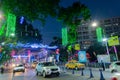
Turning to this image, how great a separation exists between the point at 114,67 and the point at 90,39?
121546mm

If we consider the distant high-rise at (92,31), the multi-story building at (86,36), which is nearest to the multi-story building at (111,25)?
the distant high-rise at (92,31)

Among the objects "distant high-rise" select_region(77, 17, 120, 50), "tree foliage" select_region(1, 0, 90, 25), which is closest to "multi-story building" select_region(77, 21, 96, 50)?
"distant high-rise" select_region(77, 17, 120, 50)

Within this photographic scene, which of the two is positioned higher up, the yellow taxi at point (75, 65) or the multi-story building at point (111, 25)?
the multi-story building at point (111, 25)

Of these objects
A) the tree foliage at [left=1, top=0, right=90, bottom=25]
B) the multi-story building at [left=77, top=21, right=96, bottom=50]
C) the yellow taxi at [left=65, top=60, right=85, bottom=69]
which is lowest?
the yellow taxi at [left=65, top=60, right=85, bottom=69]

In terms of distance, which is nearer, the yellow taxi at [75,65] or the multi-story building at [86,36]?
the yellow taxi at [75,65]

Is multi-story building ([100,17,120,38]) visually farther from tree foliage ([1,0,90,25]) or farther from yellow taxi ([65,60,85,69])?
tree foliage ([1,0,90,25])

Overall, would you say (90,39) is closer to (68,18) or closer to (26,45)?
(26,45)

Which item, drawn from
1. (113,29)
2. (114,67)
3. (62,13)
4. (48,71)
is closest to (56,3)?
(62,13)

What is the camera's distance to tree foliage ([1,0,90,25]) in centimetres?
800

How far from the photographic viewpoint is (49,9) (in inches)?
320

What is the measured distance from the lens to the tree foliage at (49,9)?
800cm

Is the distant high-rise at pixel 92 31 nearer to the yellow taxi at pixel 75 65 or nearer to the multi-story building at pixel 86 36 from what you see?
the multi-story building at pixel 86 36

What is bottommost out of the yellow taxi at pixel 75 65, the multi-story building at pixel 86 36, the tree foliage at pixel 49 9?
the yellow taxi at pixel 75 65

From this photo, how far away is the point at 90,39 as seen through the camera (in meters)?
146
